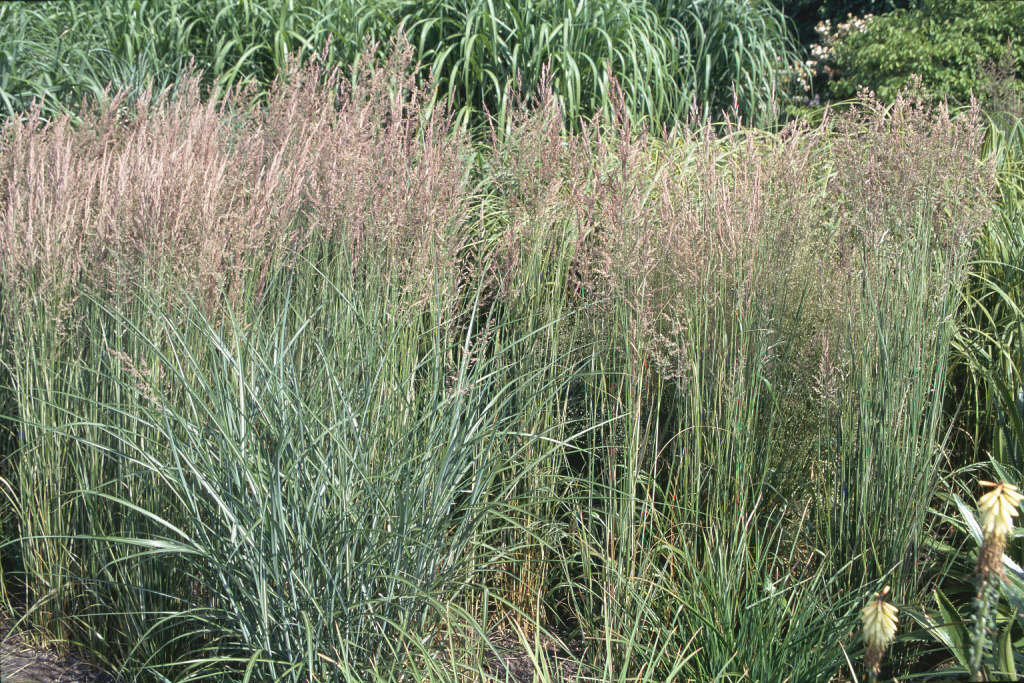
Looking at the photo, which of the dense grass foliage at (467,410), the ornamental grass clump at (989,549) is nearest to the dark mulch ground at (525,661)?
the dense grass foliage at (467,410)

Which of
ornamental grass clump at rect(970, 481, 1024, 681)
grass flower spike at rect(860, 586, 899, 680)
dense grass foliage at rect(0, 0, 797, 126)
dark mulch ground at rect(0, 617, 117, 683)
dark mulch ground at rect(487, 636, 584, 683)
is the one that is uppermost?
dense grass foliage at rect(0, 0, 797, 126)

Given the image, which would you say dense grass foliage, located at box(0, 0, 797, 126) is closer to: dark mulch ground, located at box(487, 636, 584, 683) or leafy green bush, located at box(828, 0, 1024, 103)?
leafy green bush, located at box(828, 0, 1024, 103)

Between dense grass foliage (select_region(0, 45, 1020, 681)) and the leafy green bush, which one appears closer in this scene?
dense grass foliage (select_region(0, 45, 1020, 681))

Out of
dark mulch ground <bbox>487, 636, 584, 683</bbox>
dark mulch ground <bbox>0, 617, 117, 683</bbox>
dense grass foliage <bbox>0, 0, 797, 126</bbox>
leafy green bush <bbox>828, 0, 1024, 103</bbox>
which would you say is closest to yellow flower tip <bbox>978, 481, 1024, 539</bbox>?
dark mulch ground <bbox>487, 636, 584, 683</bbox>

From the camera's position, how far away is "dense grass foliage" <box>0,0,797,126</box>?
6234 millimetres

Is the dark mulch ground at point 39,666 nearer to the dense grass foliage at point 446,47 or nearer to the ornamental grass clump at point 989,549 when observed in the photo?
the ornamental grass clump at point 989,549

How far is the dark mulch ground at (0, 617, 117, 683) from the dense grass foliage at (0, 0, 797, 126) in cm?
365

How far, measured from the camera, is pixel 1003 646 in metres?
2.45

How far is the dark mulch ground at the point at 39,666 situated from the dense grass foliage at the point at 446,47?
365 centimetres

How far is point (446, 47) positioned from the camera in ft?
21.8

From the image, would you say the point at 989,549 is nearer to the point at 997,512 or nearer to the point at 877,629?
the point at 997,512

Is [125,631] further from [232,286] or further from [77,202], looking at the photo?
[77,202]

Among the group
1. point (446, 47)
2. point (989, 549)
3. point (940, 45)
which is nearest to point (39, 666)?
point (989, 549)

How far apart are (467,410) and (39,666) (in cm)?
159
